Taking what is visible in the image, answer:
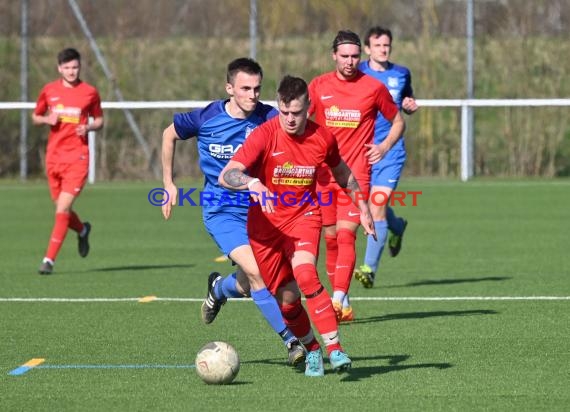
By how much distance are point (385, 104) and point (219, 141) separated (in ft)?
6.86

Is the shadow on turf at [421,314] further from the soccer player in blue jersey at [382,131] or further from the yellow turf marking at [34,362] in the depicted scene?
the yellow turf marking at [34,362]

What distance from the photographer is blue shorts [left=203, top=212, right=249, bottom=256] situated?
817 cm

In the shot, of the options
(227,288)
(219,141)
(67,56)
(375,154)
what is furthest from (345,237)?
(67,56)

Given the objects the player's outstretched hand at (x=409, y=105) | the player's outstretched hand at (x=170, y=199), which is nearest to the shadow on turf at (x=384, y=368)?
the player's outstretched hand at (x=170, y=199)

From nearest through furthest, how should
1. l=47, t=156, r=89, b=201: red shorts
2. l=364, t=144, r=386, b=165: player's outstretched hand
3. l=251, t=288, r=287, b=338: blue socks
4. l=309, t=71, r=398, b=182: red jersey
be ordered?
l=251, t=288, r=287, b=338: blue socks < l=364, t=144, r=386, b=165: player's outstretched hand < l=309, t=71, r=398, b=182: red jersey < l=47, t=156, r=89, b=201: red shorts

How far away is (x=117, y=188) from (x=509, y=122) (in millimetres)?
7191

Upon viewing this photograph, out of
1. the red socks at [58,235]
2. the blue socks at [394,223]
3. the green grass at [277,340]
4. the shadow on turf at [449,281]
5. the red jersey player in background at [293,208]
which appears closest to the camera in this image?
the green grass at [277,340]

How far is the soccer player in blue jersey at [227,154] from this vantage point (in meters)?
8.15

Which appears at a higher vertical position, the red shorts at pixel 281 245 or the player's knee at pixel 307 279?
the red shorts at pixel 281 245

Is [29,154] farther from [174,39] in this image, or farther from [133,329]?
[133,329]

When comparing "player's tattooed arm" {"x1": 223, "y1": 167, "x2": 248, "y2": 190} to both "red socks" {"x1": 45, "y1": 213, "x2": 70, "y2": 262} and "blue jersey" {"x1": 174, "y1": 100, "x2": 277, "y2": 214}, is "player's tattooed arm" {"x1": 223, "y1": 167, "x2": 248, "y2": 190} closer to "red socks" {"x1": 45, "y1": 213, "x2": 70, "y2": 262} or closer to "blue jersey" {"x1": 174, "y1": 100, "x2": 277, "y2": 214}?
"blue jersey" {"x1": 174, "y1": 100, "x2": 277, "y2": 214}

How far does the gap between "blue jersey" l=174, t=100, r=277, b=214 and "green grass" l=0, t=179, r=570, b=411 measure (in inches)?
38.3

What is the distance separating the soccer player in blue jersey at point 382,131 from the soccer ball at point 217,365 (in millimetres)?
4225

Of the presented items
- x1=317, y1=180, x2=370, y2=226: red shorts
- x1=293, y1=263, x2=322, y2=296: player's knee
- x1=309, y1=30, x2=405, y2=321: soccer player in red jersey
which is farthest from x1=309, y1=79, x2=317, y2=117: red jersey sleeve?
x1=293, y1=263, x2=322, y2=296: player's knee
